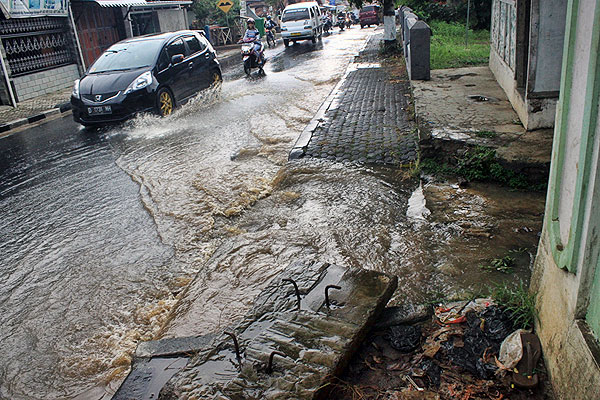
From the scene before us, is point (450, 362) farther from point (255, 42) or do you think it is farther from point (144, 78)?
point (255, 42)

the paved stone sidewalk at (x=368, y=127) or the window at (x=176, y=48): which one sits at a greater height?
the window at (x=176, y=48)

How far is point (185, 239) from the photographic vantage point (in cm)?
535

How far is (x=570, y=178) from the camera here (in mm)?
2525

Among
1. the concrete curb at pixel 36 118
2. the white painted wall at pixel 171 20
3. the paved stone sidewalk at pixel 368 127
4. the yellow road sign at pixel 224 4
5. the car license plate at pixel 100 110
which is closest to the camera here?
the paved stone sidewalk at pixel 368 127

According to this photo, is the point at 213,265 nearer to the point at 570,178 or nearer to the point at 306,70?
the point at 570,178

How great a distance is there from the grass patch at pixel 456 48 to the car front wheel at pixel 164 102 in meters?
6.35

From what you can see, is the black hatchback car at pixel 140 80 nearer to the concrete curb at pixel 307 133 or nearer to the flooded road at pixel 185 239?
the flooded road at pixel 185 239

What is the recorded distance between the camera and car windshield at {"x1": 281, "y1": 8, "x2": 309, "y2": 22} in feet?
87.8

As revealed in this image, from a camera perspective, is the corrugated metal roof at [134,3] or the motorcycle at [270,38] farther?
the motorcycle at [270,38]

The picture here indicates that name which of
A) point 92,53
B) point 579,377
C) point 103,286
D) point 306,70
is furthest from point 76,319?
point 92,53

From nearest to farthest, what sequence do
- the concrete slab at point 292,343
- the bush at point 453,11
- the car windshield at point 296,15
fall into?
the concrete slab at point 292,343 < the bush at point 453,11 < the car windshield at point 296,15

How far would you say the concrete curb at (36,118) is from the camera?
1167cm

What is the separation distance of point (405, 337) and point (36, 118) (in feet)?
40.4

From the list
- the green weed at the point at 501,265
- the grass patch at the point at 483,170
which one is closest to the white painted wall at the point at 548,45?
the grass patch at the point at 483,170
